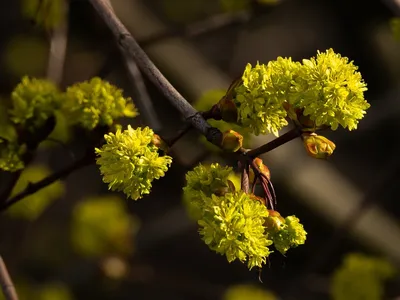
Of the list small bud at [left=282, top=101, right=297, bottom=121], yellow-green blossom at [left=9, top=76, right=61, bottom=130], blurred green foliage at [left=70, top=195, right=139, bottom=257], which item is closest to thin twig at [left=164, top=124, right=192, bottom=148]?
small bud at [left=282, top=101, right=297, bottom=121]

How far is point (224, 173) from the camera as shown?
27.0 inches

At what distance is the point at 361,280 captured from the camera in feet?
4.17

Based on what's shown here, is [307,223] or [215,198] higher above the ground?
[215,198]

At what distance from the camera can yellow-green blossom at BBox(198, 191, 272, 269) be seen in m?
0.62

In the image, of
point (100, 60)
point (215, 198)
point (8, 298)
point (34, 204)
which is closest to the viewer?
point (215, 198)

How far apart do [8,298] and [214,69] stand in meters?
1.52

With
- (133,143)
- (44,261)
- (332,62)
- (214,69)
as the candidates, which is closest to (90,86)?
(133,143)

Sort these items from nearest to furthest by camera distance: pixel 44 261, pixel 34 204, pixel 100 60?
1. pixel 34 204
2. pixel 44 261
3. pixel 100 60

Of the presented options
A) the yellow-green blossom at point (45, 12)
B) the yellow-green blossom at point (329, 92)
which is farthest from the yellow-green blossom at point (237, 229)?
the yellow-green blossom at point (45, 12)

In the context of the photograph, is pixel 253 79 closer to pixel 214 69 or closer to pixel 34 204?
pixel 34 204

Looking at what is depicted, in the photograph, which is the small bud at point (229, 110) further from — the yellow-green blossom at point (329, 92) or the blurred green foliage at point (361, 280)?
the blurred green foliage at point (361, 280)

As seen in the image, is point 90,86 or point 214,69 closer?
point 90,86

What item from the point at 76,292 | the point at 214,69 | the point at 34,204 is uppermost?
the point at 34,204

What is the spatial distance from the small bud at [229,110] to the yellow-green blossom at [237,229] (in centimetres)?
9
